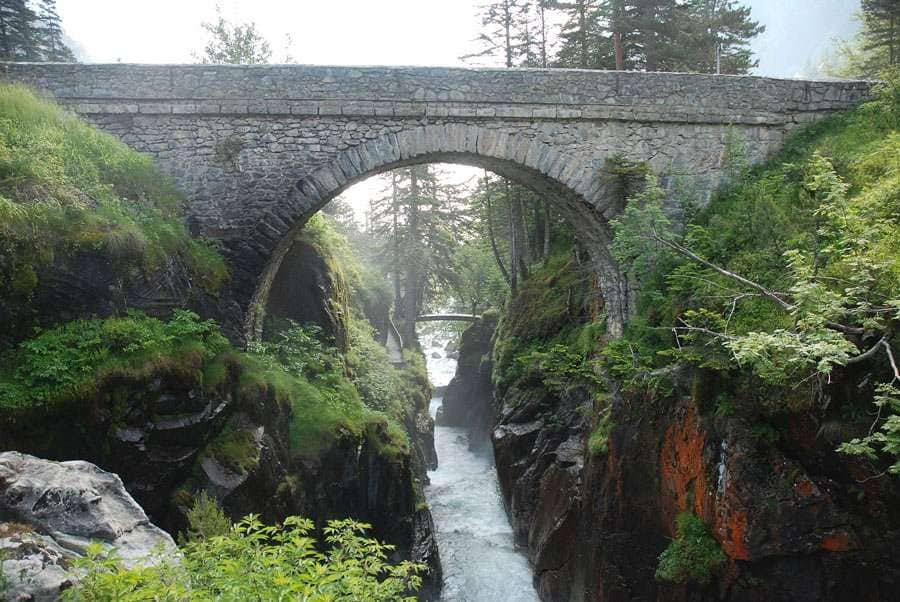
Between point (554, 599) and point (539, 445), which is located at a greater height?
point (539, 445)

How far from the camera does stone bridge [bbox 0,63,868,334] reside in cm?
1022

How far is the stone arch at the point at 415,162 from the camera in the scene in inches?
404

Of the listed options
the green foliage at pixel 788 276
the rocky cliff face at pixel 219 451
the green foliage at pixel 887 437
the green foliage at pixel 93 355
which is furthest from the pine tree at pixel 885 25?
the green foliage at pixel 93 355

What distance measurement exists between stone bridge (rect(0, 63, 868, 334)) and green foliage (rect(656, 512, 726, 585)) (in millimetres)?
5741

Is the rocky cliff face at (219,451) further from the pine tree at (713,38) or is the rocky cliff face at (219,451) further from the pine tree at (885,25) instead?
the pine tree at (885,25)

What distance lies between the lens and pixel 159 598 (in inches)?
112

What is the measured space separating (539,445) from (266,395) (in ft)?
17.8

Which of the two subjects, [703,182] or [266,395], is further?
[703,182]

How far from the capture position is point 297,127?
10.3 meters

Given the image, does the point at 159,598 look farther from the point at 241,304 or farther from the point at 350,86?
the point at 350,86

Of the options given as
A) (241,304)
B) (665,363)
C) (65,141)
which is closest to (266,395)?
(241,304)

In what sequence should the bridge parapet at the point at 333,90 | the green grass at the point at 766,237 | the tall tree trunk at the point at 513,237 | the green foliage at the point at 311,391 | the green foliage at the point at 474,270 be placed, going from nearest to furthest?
the green grass at the point at 766,237, the green foliage at the point at 311,391, the bridge parapet at the point at 333,90, the tall tree trunk at the point at 513,237, the green foliage at the point at 474,270

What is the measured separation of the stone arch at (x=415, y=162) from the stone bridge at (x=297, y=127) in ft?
0.07

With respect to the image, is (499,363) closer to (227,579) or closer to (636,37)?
(636,37)
